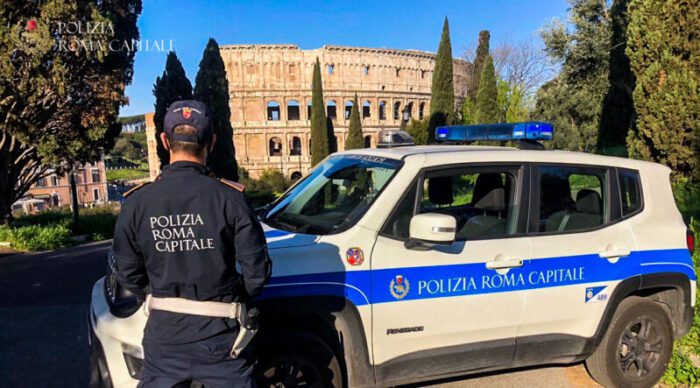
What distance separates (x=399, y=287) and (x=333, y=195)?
112 cm

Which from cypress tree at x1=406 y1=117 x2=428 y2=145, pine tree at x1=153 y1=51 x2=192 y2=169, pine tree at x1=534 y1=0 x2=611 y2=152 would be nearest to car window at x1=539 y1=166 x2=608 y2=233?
pine tree at x1=534 y1=0 x2=611 y2=152

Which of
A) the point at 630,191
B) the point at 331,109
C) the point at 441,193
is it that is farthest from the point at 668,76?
the point at 331,109

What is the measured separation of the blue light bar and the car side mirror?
140 centimetres

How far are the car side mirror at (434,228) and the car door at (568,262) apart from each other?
0.89 metres

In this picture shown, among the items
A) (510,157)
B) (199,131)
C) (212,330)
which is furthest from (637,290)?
(199,131)

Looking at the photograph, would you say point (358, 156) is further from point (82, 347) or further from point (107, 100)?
point (107, 100)

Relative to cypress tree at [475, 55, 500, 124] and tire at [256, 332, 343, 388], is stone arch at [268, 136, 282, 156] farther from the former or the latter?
tire at [256, 332, 343, 388]

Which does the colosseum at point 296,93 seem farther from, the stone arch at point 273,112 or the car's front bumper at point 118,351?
the car's front bumper at point 118,351

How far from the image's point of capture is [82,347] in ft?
14.0

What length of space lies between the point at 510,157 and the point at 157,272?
2464mm

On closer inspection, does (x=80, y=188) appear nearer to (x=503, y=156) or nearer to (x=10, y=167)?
(x=10, y=167)

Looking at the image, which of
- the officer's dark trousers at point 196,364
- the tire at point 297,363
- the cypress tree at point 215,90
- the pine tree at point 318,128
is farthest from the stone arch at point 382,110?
the officer's dark trousers at point 196,364

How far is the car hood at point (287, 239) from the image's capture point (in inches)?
104

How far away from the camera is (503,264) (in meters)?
2.91
